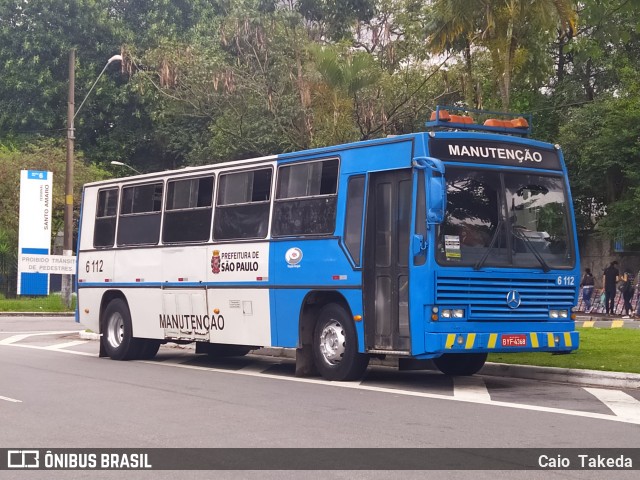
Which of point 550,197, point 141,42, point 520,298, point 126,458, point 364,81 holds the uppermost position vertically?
point 141,42

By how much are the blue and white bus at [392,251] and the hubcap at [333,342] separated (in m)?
0.02

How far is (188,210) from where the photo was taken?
60.4 feet

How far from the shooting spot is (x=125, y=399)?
13.0 metres

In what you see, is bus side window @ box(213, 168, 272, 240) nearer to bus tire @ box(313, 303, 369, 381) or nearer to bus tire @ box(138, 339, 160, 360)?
bus tire @ box(313, 303, 369, 381)

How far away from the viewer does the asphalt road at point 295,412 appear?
9.56m

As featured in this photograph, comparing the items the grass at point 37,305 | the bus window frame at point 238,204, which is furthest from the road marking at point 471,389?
the grass at point 37,305

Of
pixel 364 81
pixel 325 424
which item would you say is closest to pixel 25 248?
pixel 364 81

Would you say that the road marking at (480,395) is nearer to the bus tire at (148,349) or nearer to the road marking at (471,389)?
the road marking at (471,389)

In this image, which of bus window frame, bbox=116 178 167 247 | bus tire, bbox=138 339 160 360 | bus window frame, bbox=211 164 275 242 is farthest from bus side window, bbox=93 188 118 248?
bus window frame, bbox=211 164 275 242

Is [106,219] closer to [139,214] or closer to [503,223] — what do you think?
[139,214]

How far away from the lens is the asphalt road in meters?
9.56

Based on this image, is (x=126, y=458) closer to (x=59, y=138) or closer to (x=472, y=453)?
(x=472, y=453)

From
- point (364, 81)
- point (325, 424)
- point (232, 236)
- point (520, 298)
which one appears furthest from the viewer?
point (364, 81)

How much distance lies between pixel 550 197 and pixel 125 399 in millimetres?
6392
